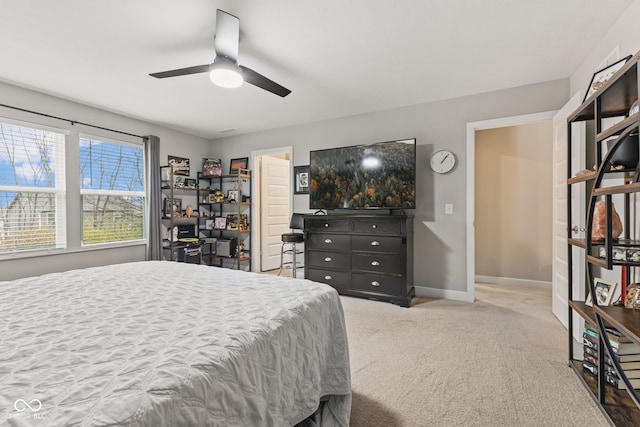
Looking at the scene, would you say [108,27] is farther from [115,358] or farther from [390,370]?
[390,370]

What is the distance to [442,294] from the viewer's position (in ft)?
12.9

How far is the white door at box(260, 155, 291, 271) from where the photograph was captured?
18.4ft

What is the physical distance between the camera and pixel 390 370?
7.14 feet

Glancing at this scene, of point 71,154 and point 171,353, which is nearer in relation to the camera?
point 171,353

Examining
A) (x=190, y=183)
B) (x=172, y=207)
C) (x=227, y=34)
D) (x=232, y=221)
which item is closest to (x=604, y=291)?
(x=227, y=34)

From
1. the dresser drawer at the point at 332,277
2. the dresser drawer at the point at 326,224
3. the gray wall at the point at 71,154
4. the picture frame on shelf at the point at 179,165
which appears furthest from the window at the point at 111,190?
the dresser drawer at the point at 332,277

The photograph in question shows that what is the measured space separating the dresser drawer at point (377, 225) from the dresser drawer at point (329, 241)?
7.8 inches

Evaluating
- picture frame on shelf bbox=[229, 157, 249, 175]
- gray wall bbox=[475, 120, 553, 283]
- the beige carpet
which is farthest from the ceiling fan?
gray wall bbox=[475, 120, 553, 283]

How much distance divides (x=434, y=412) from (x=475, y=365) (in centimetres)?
69

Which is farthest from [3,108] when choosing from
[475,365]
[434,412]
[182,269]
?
[475,365]

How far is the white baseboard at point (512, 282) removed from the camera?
14.6 feet

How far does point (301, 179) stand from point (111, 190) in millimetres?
2702

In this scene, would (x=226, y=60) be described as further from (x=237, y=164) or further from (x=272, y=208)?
(x=272, y=208)

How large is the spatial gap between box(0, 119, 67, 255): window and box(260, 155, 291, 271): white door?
2776mm
